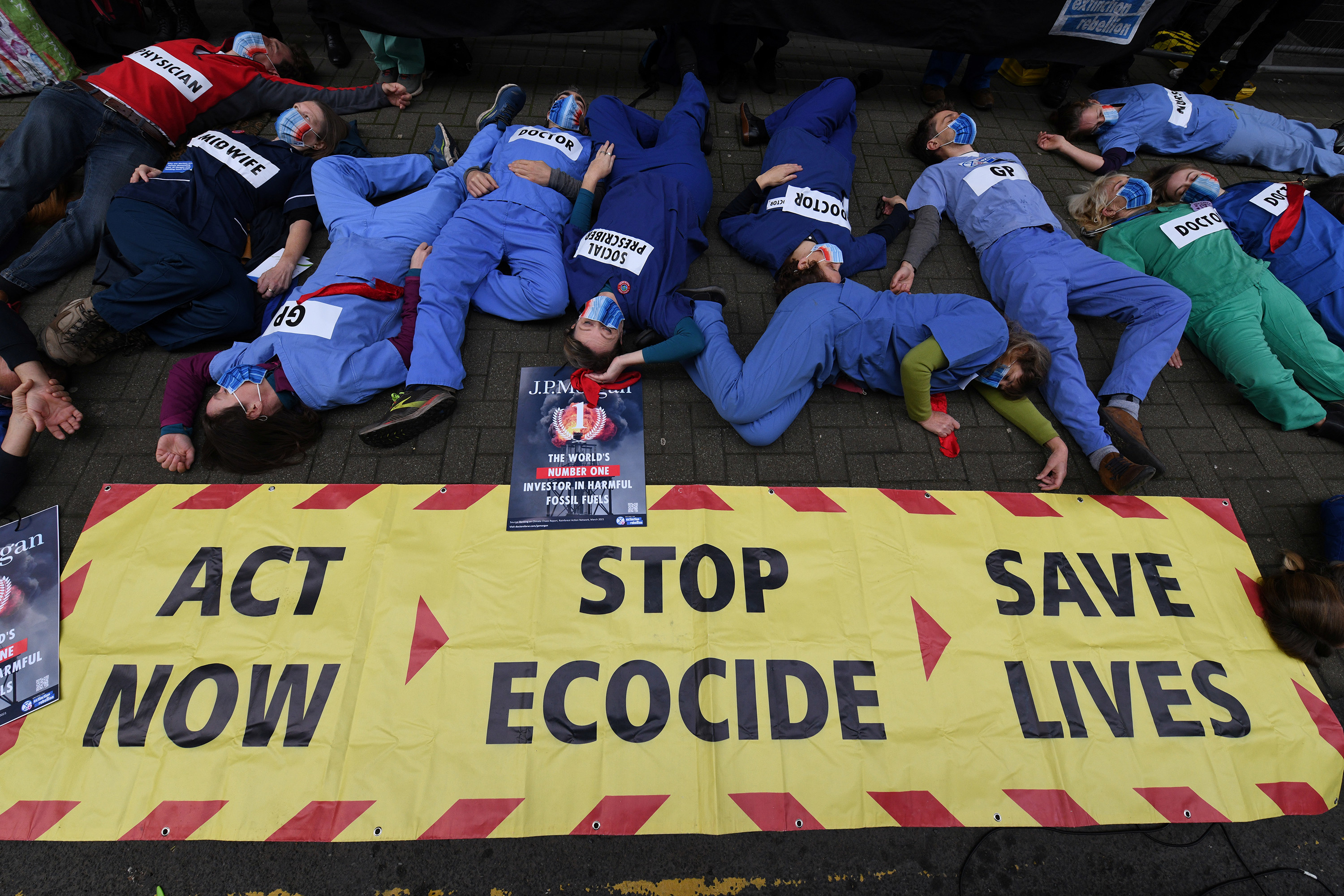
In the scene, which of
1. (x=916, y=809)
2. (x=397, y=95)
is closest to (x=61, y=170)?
(x=397, y=95)

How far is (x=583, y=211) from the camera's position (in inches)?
154

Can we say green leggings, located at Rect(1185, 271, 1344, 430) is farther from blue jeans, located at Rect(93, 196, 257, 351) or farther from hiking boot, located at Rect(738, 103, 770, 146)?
blue jeans, located at Rect(93, 196, 257, 351)

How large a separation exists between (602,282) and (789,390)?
1.39 meters

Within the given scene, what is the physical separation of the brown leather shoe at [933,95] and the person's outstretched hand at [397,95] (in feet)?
16.2

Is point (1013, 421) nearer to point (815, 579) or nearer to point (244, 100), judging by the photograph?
point (815, 579)

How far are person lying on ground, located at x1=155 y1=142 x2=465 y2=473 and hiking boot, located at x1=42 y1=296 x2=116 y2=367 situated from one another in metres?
0.54

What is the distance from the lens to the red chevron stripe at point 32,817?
2.37m

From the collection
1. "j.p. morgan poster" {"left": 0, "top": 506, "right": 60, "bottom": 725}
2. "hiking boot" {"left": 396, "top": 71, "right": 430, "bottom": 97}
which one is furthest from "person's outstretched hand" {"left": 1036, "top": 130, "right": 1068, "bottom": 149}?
"j.p. morgan poster" {"left": 0, "top": 506, "right": 60, "bottom": 725}

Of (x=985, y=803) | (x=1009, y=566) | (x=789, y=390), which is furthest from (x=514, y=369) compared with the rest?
(x=985, y=803)

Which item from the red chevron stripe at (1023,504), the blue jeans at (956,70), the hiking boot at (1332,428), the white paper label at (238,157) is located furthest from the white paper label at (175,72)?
the hiking boot at (1332,428)

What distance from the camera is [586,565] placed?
116 inches

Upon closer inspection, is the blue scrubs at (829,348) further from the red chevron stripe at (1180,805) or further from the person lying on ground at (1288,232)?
the person lying on ground at (1288,232)

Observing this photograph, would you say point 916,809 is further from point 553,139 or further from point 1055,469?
point 553,139

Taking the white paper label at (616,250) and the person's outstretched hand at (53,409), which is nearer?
the person's outstretched hand at (53,409)
